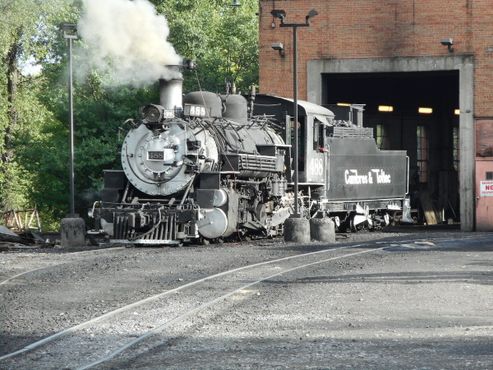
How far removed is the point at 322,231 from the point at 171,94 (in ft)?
15.1

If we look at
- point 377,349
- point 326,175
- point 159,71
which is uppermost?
point 159,71

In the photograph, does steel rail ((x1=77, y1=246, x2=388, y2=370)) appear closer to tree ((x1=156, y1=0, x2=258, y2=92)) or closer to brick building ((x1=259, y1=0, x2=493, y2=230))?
brick building ((x1=259, y1=0, x2=493, y2=230))

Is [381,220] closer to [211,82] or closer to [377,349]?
[211,82]

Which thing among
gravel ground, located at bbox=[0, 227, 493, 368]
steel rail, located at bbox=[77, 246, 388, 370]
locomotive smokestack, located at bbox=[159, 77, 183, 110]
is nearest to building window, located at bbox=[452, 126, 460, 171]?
locomotive smokestack, located at bbox=[159, 77, 183, 110]

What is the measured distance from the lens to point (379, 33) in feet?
108

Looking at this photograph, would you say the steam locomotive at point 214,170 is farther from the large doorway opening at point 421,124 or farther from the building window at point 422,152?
the building window at point 422,152

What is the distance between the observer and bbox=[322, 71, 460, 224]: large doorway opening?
3809 centimetres

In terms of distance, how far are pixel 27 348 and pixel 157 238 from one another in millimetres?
12131

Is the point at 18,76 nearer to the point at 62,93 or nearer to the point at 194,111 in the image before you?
the point at 62,93

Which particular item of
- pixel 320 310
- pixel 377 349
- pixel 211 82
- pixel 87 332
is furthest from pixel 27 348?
pixel 211 82

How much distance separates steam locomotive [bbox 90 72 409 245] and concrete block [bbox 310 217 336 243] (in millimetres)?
838

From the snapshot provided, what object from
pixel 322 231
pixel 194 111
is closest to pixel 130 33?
pixel 194 111

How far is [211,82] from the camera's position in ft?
144

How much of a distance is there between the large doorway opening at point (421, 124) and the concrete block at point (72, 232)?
1402 cm
